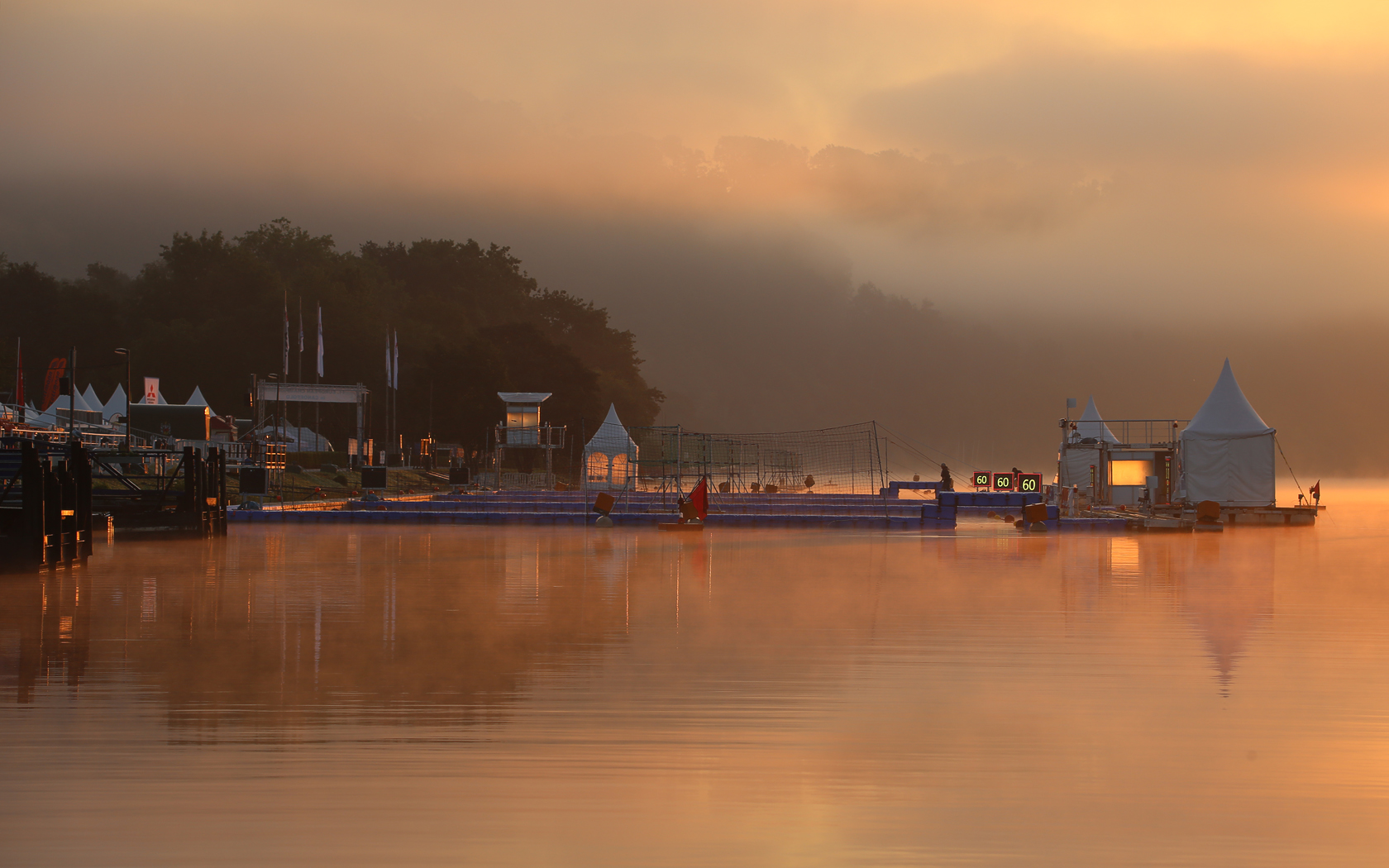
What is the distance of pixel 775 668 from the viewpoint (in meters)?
9.13

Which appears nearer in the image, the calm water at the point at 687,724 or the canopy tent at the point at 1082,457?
the calm water at the point at 687,724

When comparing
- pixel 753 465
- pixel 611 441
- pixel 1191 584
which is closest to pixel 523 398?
pixel 611 441

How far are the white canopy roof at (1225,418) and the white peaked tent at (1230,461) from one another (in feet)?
0.08

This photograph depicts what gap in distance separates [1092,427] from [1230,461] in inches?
387

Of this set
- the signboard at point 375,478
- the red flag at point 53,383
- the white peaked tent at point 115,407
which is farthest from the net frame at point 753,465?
the white peaked tent at point 115,407

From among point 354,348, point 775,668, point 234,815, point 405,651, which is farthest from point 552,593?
point 354,348

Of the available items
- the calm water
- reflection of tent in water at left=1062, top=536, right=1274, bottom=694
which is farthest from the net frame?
the calm water

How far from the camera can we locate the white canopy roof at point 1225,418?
33.5m

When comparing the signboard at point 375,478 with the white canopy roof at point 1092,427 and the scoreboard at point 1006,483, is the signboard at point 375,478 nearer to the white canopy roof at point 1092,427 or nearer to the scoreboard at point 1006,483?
the scoreboard at point 1006,483

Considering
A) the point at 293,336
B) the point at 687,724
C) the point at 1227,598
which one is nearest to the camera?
the point at 687,724

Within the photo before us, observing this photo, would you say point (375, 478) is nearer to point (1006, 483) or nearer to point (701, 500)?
point (701, 500)

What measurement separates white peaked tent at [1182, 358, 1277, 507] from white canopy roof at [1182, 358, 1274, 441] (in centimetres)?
2

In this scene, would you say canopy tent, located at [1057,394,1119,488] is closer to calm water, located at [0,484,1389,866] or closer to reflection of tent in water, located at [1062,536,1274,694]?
reflection of tent in water, located at [1062,536,1274,694]

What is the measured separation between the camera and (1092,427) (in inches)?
1705
